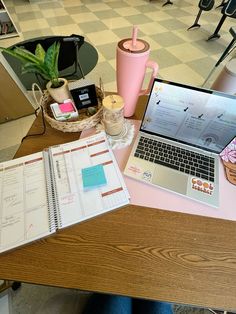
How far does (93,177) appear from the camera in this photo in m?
0.58

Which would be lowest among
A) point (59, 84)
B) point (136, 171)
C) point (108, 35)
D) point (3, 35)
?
point (3, 35)

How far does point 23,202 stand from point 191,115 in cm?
56

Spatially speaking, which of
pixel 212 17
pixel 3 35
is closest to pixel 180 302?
pixel 3 35

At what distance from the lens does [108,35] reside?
Result: 8.78 ft

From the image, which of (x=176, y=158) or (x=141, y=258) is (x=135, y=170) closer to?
(x=176, y=158)

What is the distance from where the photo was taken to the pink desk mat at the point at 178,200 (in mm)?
549

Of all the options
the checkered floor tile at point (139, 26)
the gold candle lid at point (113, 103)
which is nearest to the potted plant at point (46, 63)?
the gold candle lid at point (113, 103)

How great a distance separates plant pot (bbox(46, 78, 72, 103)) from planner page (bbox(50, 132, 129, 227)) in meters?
0.18

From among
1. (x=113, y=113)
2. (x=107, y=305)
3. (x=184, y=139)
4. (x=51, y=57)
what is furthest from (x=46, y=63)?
(x=107, y=305)

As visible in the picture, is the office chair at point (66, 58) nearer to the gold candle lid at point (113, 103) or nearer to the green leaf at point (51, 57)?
the green leaf at point (51, 57)

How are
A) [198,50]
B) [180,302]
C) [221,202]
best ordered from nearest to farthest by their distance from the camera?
[180,302]
[221,202]
[198,50]

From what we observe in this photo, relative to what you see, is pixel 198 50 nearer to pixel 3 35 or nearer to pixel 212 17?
pixel 212 17

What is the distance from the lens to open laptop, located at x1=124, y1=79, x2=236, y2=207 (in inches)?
21.7

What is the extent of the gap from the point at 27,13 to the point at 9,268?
4.07m
